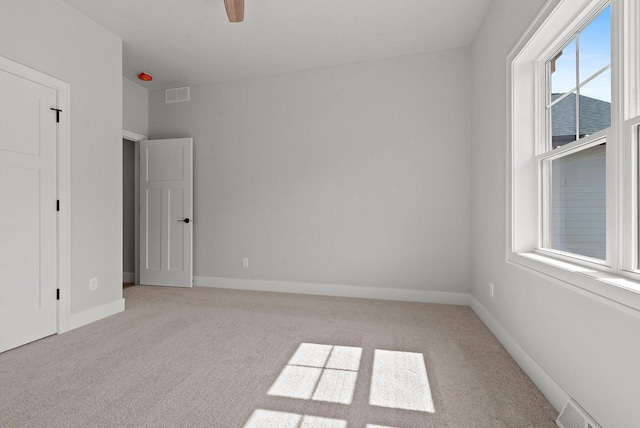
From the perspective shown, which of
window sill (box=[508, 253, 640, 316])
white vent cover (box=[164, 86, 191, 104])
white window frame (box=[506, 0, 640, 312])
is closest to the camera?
window sill (box=[508, 253, 640, 316])

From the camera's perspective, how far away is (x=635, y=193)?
132 cm

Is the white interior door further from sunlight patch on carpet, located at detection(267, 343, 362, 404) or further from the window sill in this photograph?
the window sill

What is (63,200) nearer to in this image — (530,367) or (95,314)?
(95,314)

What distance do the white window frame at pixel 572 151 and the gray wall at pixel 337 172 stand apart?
133 cm

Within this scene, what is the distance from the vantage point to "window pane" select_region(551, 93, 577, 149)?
1.85 meters

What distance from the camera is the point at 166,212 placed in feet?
15.0

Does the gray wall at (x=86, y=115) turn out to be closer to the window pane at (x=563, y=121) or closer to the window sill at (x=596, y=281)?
the window sill at (x=596, y=281)

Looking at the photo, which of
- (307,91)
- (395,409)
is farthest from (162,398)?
(307,91)

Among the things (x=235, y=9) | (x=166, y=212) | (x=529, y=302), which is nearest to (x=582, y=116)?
(x=529, y=302)

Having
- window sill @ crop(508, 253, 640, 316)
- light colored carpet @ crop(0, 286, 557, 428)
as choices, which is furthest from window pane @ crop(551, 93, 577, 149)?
light colored carpet @ crop(0, 286, 557, 428)

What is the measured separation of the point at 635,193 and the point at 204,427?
7.10 feet

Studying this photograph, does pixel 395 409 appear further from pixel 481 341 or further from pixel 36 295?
pixel 36 295

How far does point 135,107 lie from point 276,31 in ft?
8.33

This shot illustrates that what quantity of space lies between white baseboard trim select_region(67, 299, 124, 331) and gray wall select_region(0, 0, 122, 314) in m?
0.05
